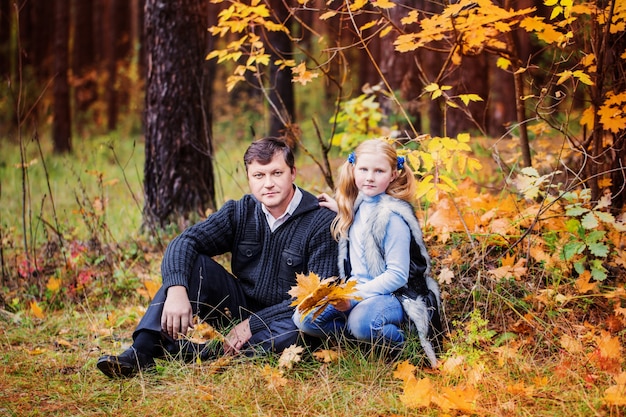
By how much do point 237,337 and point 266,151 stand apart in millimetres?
1024

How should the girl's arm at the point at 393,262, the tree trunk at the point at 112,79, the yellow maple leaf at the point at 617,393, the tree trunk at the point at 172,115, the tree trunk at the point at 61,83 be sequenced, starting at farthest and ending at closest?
the tree trunk at the point at 112,79 < the tree trunk at the point at 61,83 < the tree trunk at the point at 172,115 < the girl's arm at the point at 393,262 < the yellow maple leaf at the point at 617,393

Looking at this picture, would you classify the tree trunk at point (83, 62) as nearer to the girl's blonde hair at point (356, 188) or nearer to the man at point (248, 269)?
the man at point (248, 269)

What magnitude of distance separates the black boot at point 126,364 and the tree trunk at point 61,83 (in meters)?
10.1

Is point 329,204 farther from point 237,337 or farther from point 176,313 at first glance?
point 176,313

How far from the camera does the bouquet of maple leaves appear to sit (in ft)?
9.25

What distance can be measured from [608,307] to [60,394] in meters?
3.00

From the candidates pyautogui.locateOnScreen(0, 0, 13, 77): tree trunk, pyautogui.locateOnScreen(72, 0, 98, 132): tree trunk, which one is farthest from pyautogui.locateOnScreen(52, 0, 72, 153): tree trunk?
pyautogui.locateOnScreen(0, 0, 13, 77): tree trunk

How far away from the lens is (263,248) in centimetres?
350

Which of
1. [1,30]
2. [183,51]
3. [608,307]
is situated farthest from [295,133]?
[1,30]

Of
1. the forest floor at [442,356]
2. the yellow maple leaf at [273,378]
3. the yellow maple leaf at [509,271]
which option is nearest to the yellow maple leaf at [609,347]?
the forest floor at [442,356]

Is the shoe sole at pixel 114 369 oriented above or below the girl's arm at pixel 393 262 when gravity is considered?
below

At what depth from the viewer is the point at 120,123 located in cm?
2003

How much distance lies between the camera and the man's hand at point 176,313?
314 centimetres

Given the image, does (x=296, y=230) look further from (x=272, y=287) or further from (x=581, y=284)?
(x=581, y=284)
